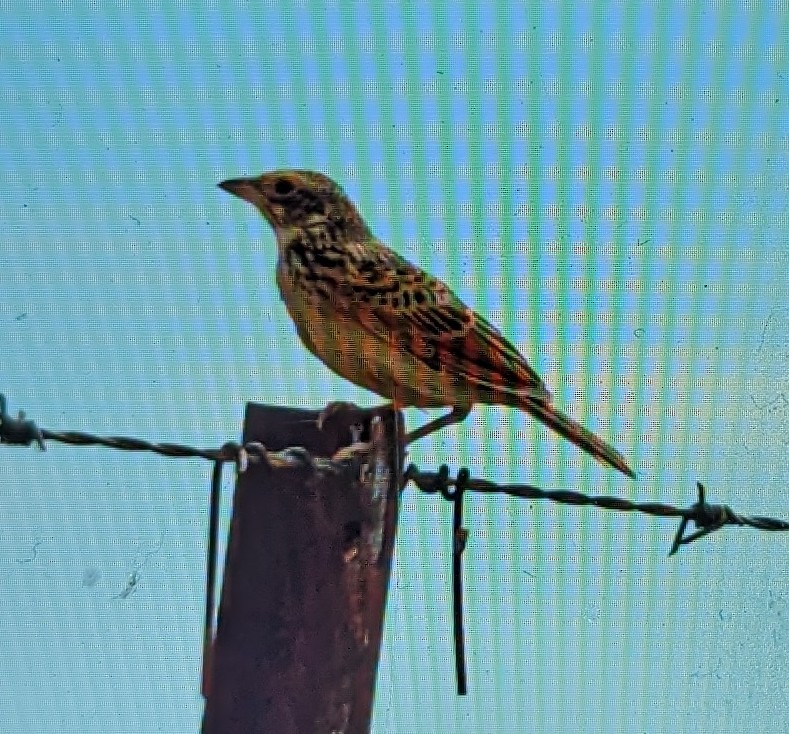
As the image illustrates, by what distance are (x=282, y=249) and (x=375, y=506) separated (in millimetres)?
3120

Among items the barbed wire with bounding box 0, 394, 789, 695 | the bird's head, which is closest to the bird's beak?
the bird's head

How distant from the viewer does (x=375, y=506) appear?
3.78 metres

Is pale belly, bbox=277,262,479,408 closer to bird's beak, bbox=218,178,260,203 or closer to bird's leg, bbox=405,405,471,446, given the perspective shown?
bird's leg, bbox=405,405,471,446

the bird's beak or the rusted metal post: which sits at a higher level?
the bird's beak

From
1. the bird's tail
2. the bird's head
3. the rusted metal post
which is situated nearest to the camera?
the rusted metal post

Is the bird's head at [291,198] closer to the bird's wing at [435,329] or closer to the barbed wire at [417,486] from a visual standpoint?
the bird's wing at [435,329]

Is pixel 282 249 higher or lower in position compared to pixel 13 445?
higher

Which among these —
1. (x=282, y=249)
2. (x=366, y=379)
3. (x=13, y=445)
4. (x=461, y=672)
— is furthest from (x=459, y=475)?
(x=282, y=249)

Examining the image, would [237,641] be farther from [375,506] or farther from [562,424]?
[562,424]

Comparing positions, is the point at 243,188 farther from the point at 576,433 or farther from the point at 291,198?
the point at 576,433

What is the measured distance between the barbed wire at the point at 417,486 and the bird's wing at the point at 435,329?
149cm

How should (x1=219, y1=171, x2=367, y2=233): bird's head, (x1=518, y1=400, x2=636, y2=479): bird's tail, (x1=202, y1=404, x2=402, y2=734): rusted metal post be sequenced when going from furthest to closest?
(x1=219, y1=171, x2=367, y2=233): bird's head → (x1=518, y1=400, x2=636, y2=479): bird's tail → (x1=202, y1=404, x2=402, y2=734): rusted metal post

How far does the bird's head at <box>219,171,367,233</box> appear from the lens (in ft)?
22.7

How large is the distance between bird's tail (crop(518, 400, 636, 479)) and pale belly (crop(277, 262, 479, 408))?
0.90 feet
